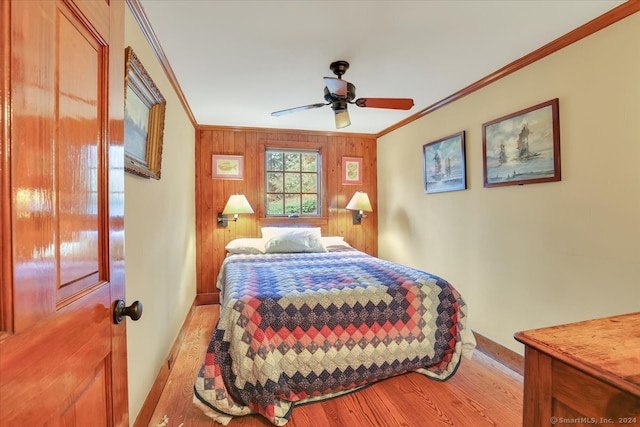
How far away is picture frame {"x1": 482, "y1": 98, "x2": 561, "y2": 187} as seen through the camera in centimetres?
196

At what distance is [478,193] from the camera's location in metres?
2.59

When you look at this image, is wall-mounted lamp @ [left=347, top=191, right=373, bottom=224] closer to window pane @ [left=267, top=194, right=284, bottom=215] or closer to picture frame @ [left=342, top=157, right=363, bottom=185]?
picture frame @ [left=342, top=157, right=363, bottom=185]

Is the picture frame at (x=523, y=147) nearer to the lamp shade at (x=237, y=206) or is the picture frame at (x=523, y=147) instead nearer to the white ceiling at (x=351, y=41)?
the white ceiling at (x=351, y=41)

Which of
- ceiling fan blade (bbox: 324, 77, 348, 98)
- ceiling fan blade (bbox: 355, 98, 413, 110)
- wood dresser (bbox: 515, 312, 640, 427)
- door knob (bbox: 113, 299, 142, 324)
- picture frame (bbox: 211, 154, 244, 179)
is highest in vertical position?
ceiling fan blade (bbox: 324, 77, 348, 98)

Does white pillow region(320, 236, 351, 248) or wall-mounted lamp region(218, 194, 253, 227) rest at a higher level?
wall-mounted lamp region(218, 194, 253, 227)

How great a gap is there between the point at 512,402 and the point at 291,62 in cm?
265

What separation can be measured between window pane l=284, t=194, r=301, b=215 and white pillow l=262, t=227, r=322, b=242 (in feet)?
1.17

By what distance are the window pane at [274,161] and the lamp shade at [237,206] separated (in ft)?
2.11

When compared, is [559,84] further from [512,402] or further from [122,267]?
[122,267]

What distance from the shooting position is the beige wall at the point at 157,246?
1.52 m

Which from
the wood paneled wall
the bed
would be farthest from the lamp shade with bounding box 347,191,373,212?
the bed

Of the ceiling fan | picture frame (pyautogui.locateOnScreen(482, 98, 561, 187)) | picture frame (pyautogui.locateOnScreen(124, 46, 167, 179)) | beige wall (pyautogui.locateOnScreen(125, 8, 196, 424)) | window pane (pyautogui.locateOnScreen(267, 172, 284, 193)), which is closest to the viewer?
picture frame (pyautogui.locateOnScreen(124, 46, 167, 179))

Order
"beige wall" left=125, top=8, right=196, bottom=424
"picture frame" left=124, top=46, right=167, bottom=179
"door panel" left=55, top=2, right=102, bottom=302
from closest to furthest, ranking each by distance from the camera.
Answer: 1. "door panel" left=55, top=2, right=102, bottom=302
2. "picture frame" left=124, top=46, right=167, bottom=179
3. "beige wall" left=125, top=8, right=196, bottom=424

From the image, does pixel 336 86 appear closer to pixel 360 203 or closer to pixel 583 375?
pixel 583 375
